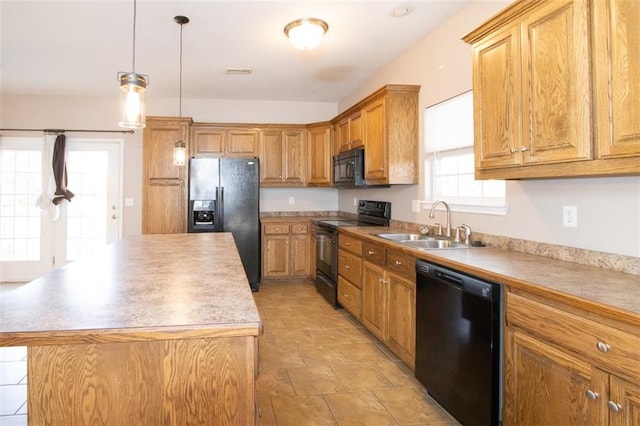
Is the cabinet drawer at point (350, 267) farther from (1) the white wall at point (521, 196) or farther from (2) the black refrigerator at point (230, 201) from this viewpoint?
(2) the black refrigerator at point (230, 201)

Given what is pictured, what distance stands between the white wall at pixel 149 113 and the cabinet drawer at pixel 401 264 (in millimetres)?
3266

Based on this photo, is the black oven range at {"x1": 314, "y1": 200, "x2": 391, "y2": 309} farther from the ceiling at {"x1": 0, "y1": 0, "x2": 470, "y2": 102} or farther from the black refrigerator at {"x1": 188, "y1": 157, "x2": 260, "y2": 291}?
the ceiling at {"x1": 0, "y1": 0, "x2": 470, "y2": 102}

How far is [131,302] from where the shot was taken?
129cm

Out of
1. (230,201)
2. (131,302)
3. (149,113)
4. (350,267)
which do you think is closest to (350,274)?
(350,267)

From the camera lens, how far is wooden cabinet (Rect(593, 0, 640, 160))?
1401mm

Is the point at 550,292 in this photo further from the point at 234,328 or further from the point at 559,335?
the point at 234,328

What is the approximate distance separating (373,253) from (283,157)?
280 cm

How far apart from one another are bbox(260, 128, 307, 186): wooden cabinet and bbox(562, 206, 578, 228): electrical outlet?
12.8 ft

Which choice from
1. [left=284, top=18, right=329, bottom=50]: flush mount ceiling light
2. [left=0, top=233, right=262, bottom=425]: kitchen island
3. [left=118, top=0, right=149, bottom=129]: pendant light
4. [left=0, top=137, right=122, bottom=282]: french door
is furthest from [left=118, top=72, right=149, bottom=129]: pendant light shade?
[left=0, top=137, right=122, bottom=282]: french door

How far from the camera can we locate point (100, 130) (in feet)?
17.9

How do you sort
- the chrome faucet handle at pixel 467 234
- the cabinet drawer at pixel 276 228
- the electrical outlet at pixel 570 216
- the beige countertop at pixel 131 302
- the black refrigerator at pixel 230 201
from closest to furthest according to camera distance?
the beige countertop at pixel 131 302, the electrical outlet at pixel 570 216, the chrome faucet handle at pixel 467 234, the black refrigerator at pixel 230 201, the cabinet drawer at pixel 276 228

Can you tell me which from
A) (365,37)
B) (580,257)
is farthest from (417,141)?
(580,257)

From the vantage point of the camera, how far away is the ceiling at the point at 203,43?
295cm

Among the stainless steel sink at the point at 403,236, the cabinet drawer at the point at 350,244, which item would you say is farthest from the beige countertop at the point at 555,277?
the cabinet drawer at the point at 350,244
